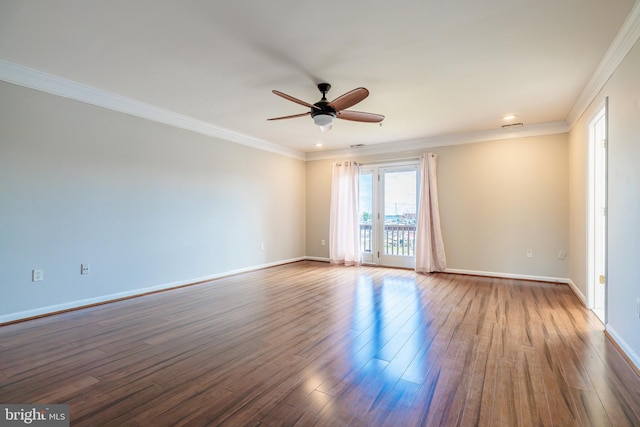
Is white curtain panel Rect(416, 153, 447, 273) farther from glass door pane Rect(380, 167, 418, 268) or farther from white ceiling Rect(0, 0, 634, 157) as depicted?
white ceiling Rect(0, 0, 634, 157)

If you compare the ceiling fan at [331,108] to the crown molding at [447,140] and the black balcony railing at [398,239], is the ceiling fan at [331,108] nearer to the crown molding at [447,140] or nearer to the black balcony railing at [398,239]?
the crown molding at [447,140]

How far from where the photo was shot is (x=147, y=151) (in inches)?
164

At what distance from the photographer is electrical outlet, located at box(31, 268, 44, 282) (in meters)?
3.16

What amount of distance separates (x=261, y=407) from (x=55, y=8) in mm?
3066

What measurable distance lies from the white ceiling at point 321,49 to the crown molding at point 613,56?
0.06 meters

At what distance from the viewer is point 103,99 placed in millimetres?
3660

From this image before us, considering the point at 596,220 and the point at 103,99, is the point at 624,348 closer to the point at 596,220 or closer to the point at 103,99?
the point at 596,220

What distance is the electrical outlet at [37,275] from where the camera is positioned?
3.16m

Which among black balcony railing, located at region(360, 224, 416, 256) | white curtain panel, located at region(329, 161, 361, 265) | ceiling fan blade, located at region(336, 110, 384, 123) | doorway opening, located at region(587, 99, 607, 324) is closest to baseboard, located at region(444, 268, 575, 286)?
black balcony railing, located at region(360, 224, 416, 256)

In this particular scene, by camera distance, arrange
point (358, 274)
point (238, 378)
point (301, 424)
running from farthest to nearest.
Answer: point (358, 274), point (238, 378), point (301, 424)

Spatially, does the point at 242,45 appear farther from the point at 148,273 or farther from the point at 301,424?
the point at 148,273

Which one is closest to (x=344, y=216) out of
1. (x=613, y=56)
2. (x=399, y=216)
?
(x=399, y=216)

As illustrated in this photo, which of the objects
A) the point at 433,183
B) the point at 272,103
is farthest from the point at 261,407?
the point at 433,183

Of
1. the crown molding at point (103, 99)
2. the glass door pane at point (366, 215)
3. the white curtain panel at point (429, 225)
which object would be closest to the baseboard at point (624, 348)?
the white curtain panel at point (429, 225)
